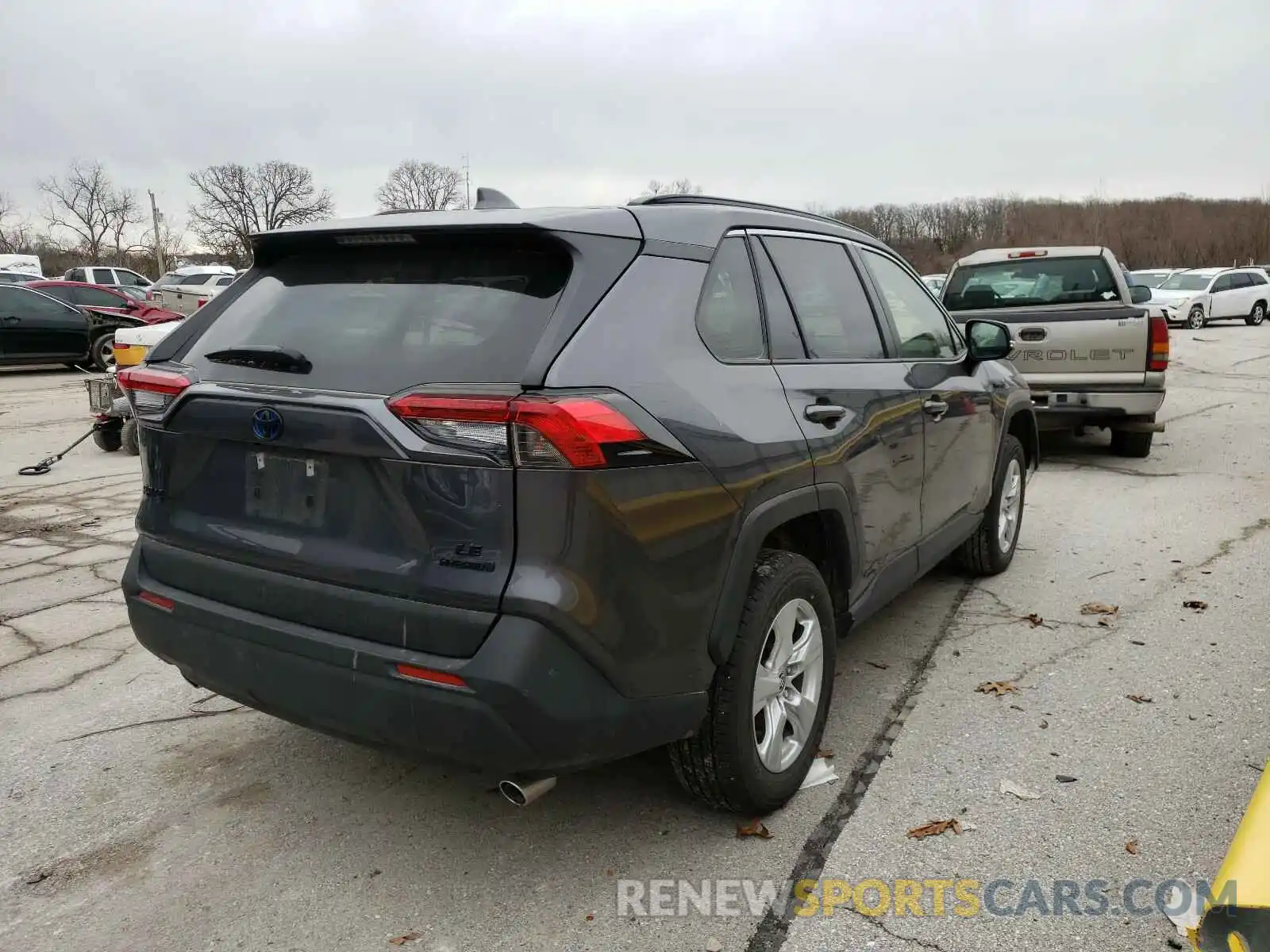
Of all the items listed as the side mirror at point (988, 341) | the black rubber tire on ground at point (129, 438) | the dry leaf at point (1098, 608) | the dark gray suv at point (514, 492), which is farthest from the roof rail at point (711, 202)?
the black rubber tire on ground at point (129, 438)

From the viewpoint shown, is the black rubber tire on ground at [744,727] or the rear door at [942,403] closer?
the black rubber tire on ground at [744,727]

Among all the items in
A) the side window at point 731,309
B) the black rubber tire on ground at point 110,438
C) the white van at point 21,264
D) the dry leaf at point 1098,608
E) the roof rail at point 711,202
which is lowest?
Answer: the dry leaf at point 1098,608

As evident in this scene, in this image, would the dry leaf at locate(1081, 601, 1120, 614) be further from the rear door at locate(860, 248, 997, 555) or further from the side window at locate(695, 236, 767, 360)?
the side window at locate(695, 236, 767, 360)

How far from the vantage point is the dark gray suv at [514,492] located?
2285 mm

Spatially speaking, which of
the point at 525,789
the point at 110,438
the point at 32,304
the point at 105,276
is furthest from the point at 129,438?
the point at 105,276

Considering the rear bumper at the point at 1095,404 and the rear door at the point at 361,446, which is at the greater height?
the rear door at the point at 361,446

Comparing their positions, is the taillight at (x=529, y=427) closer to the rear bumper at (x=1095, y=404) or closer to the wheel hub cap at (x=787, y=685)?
the wheel hub cap at (x=787, y=685)

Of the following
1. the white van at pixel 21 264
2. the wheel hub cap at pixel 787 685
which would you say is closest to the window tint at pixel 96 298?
the wheel hub cap at pixel 787 685

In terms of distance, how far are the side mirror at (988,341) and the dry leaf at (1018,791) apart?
7.28 feet

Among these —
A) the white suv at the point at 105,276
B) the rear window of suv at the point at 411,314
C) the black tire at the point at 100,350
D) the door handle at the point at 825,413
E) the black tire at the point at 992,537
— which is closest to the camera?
the rear window of suv at the point at 411,314

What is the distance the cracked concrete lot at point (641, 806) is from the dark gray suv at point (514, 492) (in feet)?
1.22

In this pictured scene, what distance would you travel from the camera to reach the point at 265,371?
2672 millimetres

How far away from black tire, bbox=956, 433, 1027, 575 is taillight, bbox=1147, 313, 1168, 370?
3.50 meters

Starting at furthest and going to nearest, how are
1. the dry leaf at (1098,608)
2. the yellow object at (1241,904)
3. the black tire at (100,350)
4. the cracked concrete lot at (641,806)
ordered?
the black tire at (100,350) → the dry leaf at (1098,608) → the cracked concrete lot at (641,806) → the yellow object at (1241,904)
